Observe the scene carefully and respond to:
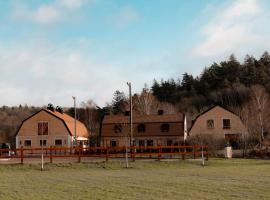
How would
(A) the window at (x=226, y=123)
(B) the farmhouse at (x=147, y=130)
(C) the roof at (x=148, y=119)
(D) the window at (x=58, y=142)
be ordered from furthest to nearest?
1. (D) the window at (x=58, y=142)
2. (C) the roof at (x=148, y=119)
3. (B) the farmhouse at (x=147, y=130)
4. (A) the window at (x=226, y=123)

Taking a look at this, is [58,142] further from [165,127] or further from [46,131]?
[165,127]

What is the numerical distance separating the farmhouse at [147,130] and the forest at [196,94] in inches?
834

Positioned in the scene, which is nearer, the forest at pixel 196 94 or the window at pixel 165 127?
the window at pixel 165 127

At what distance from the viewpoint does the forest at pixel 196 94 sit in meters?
87.7

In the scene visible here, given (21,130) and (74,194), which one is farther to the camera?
(21,130)

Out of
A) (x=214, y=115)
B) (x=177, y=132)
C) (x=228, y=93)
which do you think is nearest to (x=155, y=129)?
(x=177, y=132)

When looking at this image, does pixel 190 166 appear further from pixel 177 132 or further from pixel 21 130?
pixel 21 130

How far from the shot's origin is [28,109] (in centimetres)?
12962

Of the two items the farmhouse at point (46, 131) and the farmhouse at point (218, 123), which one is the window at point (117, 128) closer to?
the farmhouse at point (46, 131)

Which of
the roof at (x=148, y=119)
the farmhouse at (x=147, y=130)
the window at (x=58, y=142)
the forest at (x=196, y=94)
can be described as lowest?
the window at (x=58, y=142)

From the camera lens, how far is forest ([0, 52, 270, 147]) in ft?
288

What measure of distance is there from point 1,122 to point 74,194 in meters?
101

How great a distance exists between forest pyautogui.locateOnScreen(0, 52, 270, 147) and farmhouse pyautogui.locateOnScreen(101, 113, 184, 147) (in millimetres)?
21194

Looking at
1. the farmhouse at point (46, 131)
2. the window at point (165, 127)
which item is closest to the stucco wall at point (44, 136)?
the farmhouse at point (46, 131)
